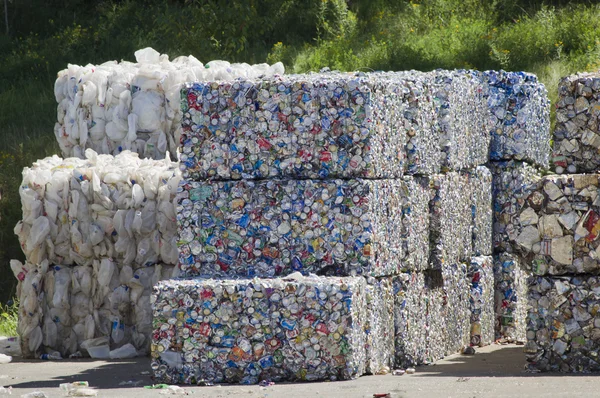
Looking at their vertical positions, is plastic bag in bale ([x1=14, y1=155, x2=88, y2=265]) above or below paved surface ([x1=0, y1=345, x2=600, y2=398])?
above

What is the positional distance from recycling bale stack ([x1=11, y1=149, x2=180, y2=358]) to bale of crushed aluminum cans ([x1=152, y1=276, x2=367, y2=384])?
→ 1804 mm

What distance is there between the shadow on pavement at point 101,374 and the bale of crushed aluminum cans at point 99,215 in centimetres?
78

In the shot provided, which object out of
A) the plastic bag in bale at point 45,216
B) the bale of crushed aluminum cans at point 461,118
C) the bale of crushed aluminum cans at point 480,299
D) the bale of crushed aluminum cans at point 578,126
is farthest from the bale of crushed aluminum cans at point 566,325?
the plastic bag in bale at point 45,216

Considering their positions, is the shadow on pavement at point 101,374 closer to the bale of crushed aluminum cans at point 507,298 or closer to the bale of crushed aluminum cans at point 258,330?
the bale of crushed aluminum cans at point 258,330

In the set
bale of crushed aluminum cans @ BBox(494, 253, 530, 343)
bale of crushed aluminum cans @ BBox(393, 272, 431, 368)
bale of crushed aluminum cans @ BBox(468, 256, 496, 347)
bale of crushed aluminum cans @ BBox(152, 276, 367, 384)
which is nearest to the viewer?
bale of crushed aluminum cans @ BBox(152, 276, 367, 384)

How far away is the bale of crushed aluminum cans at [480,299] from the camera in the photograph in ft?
29.3

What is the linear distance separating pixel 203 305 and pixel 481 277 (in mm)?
2925

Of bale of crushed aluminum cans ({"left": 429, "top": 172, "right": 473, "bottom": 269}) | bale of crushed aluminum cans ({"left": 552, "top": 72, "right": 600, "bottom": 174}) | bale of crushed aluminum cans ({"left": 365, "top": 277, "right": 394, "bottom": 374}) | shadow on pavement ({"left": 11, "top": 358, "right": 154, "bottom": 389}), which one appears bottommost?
shadow on pavement ({"left": 11, "top": 358, "right": 154, "bottom": 389})

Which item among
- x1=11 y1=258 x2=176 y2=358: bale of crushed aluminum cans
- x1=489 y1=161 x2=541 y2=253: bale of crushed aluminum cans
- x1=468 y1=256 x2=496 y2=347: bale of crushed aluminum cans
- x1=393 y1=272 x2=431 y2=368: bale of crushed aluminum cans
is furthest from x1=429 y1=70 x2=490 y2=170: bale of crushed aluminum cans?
x1=11 y1=258 x2=176 y2=358: bale of crushed aluminum cans

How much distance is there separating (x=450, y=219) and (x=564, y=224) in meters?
1.48

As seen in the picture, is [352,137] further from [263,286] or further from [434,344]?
[434,344]

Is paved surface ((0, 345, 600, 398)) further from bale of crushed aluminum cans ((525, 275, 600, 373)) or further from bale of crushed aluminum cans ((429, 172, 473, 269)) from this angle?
bale of crushed aluminum cans ((429, 172, 473, 269))

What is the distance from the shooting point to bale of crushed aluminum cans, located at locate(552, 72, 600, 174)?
7004 mm

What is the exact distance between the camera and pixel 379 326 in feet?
23.9
